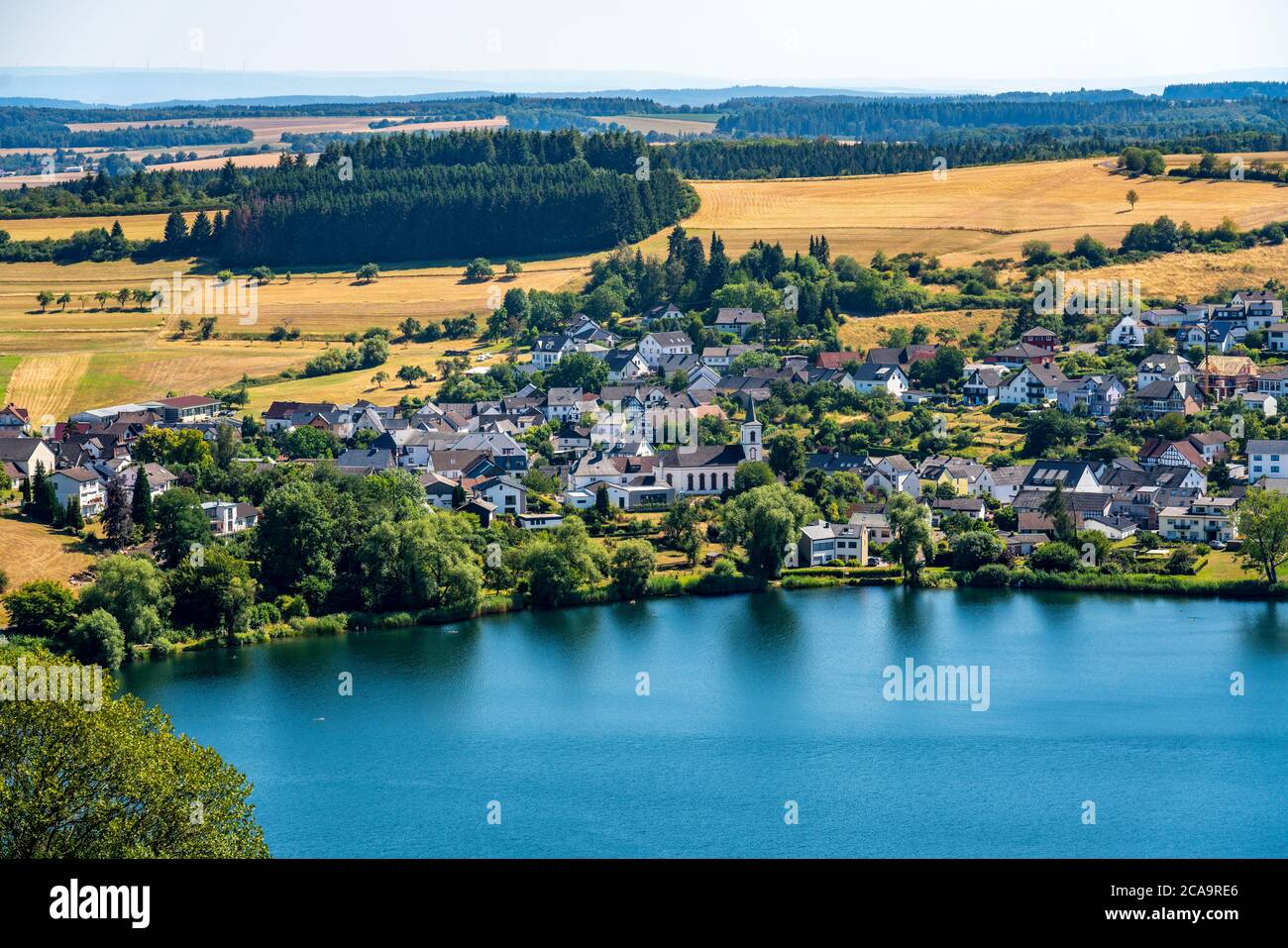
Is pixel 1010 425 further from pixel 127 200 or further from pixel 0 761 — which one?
pixel 127 200

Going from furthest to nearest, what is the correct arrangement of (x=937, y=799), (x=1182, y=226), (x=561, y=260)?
(x=561, y=260)
(x=1182, y=226)
(x=937, y=799)

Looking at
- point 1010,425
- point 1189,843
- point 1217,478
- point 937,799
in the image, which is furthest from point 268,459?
point 1189,843

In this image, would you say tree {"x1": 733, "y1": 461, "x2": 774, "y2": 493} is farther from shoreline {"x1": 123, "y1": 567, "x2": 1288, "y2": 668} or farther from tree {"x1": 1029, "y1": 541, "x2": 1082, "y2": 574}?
tree {"x1": 1029, "y1": 541, "x2": 1082, "y2": 574}

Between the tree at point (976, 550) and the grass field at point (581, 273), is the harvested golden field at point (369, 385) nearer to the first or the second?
the grass field at point (581, 273)

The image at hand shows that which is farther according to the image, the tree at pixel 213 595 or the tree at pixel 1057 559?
the tree at pixel 1057 559

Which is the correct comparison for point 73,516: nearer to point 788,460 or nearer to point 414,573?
point 414,573

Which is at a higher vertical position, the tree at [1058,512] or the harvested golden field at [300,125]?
the harvested golden field at [300,125]

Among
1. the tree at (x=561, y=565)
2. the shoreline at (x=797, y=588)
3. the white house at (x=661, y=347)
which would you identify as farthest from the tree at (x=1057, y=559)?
the white house at (x=661, y=347)
